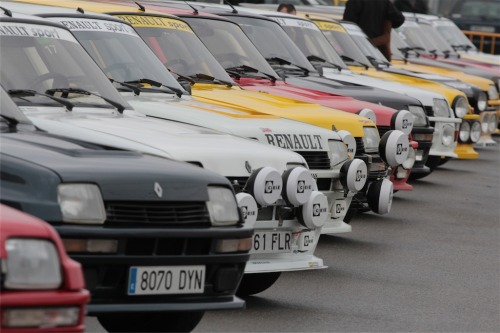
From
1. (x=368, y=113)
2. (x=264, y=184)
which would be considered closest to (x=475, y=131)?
(x=368, y=113)

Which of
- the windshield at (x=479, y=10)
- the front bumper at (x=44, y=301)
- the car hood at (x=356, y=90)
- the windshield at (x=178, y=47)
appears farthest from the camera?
the windshield at (x=479, y=10)

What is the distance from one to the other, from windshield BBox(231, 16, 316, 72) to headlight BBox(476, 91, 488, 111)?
222 inches

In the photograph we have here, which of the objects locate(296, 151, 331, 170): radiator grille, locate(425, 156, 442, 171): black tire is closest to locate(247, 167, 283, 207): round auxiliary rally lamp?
locate(296, 151, 331, 170): radiator grille

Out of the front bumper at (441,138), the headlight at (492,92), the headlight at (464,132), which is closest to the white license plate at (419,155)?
the front bumper at (441,138)

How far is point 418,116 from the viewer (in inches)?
567

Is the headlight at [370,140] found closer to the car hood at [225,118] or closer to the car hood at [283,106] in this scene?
the car hood at [283,106]

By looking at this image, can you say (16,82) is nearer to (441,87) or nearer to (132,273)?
(132,273)

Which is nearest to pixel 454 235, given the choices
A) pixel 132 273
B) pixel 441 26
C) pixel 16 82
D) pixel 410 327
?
pixel 410 327

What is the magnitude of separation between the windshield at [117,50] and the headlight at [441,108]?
6790 mm

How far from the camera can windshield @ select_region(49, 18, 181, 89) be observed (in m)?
9.12

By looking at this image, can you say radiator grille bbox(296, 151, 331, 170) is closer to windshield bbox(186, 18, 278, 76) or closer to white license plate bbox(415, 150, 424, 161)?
windshield bbox(186, 18, 278, 76)

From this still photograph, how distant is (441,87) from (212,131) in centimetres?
951

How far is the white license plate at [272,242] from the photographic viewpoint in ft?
26.2

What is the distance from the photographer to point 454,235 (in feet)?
40.8
